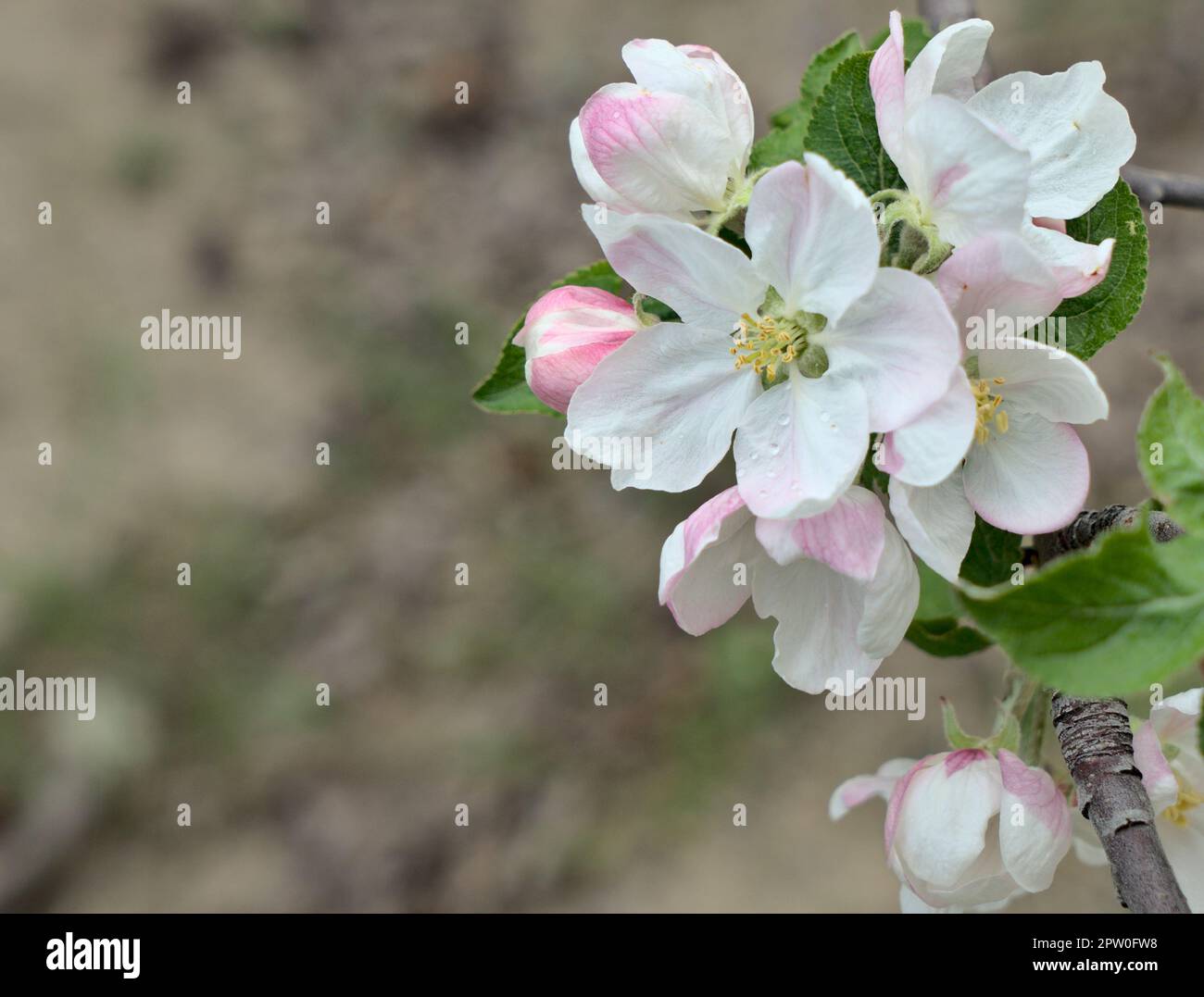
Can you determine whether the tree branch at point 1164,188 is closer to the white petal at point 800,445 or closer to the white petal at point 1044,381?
the white petal at point 1044,381

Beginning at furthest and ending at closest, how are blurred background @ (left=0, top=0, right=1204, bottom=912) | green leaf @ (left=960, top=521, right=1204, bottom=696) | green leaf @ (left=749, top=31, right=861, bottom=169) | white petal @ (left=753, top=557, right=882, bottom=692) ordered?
blurred background @ (left=0, top=0, right=1204, bottom=912) < green leaf @ (left=749, top=31, right=861, bottom=169) < white petal @ (left=753, top=557, right=882, bottom=692) < green leaf @ (left=960, top=521, right=1204, bottom=696)

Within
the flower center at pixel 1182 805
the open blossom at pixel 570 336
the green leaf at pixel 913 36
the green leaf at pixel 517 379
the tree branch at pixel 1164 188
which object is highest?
the green leaf at pixel 913 36

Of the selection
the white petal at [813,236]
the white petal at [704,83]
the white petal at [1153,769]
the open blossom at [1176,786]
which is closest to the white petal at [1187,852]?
the open blossom at [1176,786]

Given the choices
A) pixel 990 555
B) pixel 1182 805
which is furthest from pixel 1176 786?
pixel 990 555

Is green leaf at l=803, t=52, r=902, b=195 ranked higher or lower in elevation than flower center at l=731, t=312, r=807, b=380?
higher

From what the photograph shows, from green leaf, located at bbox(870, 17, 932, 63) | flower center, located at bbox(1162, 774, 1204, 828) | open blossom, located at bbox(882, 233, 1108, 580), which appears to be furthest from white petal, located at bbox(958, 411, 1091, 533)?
green leaf, located at bbox(870, 17, 932, 63)

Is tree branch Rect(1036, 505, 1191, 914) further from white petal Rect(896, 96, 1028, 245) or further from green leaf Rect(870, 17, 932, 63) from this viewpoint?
green leaf Rect(870, 17, 932, 63)
